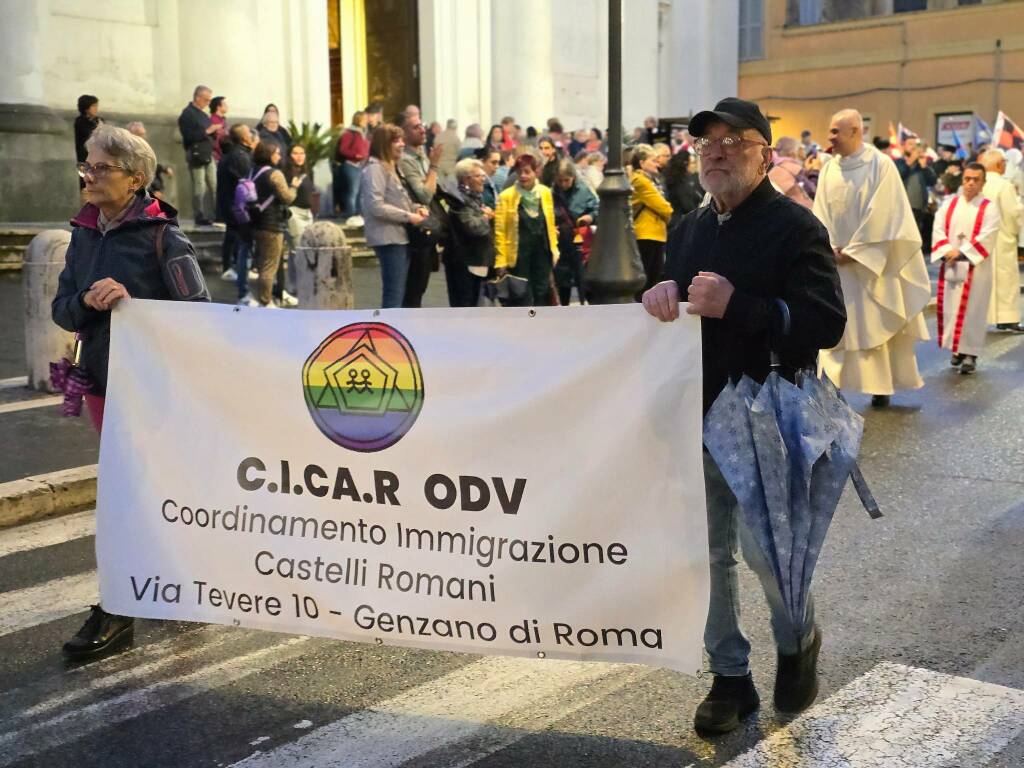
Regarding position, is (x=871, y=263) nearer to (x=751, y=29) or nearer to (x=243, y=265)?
(x=243, y=265)

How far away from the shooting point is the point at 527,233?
11875mm

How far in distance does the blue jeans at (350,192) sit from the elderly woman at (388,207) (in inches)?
348

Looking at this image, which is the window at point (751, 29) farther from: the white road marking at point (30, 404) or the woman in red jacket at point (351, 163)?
the white road marking at point (30, 404)

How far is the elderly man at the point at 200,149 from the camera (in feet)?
55.6

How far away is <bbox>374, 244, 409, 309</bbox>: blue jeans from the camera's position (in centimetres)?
1123

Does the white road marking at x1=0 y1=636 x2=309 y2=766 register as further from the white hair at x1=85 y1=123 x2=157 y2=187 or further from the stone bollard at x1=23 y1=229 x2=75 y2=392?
the stone bollard at x1=23 y1=229 x2=75 y2=392

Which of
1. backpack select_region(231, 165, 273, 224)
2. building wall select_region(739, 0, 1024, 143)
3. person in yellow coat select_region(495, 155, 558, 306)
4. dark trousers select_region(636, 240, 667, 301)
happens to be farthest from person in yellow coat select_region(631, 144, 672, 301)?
building wall select_region(739, 0, 1024, 143)

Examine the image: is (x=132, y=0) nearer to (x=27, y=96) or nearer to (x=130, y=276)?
(x=27, y=96)

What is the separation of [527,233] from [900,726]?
8.33 metres

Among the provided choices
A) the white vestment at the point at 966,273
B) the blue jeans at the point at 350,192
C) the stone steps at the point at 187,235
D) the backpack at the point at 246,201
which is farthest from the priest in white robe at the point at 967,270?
the blue jeans at the point at 350,192

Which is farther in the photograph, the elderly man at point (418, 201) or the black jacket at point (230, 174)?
the black jacket at point (230, 174)

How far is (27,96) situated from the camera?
58.0 ft

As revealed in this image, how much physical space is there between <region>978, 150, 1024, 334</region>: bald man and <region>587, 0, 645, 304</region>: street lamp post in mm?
3342

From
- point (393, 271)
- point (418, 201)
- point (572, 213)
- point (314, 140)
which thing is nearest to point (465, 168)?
point (418, 201)
